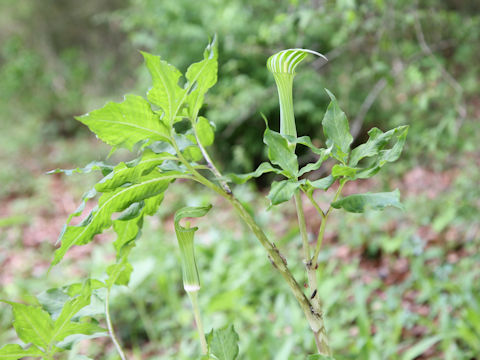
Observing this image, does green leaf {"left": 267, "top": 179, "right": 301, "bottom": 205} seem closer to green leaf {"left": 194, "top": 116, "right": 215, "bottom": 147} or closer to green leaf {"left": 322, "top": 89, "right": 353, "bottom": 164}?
green leaf {"left": 322, "top": 89, "right": 353, "bottom": 164}

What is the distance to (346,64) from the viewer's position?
4.36 metres

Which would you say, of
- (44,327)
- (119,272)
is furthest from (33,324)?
(119,272)

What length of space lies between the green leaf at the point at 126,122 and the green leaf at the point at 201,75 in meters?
0.06

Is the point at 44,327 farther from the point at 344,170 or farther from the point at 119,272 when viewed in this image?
the point at 344,170

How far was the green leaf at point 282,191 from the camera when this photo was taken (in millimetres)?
555

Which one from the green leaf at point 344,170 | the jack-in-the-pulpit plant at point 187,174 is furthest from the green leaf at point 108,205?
the green leaf at point 344,170

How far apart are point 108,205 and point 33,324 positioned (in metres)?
0.24

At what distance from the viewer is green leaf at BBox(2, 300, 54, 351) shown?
69 centimetres

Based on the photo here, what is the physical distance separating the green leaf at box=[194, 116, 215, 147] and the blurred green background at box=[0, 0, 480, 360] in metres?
0.17

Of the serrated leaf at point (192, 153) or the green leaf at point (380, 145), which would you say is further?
the serrated leaf at point (192, 153)

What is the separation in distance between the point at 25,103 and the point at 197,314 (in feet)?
31.4

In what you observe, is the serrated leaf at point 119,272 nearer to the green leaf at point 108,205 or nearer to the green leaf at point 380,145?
the green leaf at point 108,205

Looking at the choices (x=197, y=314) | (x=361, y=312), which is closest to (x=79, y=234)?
(x=197, y=314)

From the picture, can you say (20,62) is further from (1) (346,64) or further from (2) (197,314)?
(2) (197,314)
